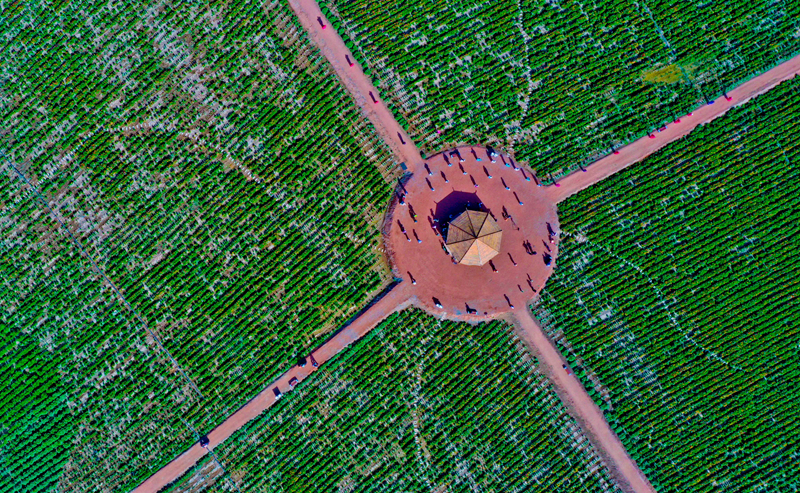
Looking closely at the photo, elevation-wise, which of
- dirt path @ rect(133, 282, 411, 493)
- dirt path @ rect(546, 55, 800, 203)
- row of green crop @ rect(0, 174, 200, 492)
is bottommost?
dirt path @ rect(133, 282, 411, 493)

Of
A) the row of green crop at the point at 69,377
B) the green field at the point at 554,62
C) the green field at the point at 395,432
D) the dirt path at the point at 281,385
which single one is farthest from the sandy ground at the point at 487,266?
the row of green crop at the point at 69,377

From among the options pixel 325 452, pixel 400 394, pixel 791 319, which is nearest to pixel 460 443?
pixel 400 394

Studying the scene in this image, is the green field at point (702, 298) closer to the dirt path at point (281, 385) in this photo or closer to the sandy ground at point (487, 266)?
the sandy ground at point (487, 266)

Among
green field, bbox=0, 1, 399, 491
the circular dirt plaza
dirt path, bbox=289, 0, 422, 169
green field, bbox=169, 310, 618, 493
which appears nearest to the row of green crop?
green field, bbox=0, 1, 399, 491

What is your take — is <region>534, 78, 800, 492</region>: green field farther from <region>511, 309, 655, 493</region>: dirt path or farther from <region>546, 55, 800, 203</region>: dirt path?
<region>511, 309, 655, 493</region>: dirt path

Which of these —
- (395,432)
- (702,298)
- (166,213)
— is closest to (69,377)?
(166,213)

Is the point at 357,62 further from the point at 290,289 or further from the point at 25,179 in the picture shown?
the point at 25,179
